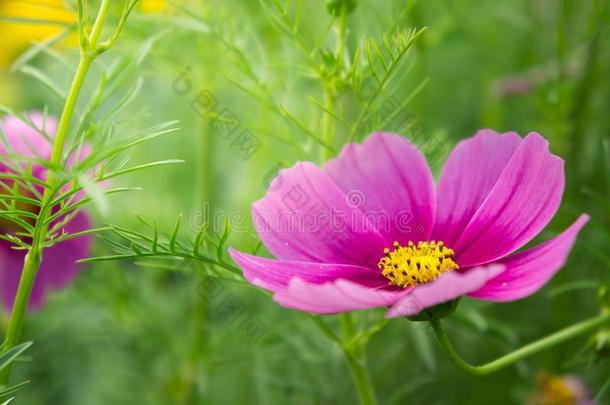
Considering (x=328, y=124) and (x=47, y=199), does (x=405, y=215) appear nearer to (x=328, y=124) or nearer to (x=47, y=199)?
(x=328, y=124)

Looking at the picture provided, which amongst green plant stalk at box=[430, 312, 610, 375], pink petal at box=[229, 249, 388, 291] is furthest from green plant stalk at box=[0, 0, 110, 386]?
green plant stalk at box=[430, 312, 610, 375]

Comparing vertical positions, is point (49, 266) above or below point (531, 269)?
above

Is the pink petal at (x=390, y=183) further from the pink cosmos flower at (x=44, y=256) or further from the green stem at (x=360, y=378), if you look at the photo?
the pink cosmos flower at (x=44, y=256)

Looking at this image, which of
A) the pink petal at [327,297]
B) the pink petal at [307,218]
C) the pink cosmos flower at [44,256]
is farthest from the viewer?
the pink cosmos flower at [44,256]

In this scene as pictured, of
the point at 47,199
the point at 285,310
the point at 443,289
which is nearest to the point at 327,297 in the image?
the point at 443,289

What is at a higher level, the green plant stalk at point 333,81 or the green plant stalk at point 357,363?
the green plant stalk at point 333,81

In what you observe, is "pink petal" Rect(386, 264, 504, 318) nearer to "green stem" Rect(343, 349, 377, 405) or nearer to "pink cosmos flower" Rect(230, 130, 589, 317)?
"pink cosmos flower" Rect(230, 130, 589, 317)

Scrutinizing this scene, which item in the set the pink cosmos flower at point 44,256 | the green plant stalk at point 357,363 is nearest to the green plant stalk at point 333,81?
the green plant stalk at point 357,363
